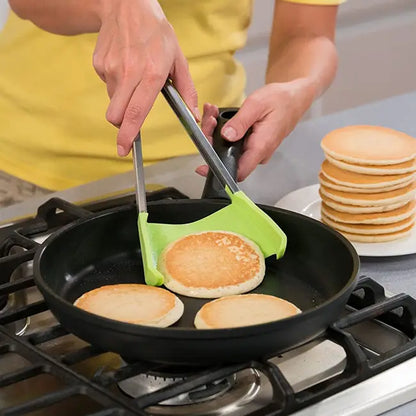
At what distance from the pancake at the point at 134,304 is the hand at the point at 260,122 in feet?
0.96

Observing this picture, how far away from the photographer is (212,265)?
1025mm

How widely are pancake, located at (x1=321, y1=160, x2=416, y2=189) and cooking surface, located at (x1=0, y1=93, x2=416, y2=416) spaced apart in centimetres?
10

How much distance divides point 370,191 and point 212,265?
272 millimetres

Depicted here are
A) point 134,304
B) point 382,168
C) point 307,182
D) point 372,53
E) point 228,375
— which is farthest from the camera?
point 372,53

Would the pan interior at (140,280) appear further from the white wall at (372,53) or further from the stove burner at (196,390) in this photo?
the white wall at (372,53)

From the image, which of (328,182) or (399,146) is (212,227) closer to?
(328,182)

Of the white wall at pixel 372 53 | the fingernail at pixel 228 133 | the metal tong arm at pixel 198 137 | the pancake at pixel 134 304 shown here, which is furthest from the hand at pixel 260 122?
the white wall at pixel 372 53

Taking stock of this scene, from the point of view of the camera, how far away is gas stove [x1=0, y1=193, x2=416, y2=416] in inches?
31.4

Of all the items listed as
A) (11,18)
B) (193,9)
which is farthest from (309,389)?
(11,18)

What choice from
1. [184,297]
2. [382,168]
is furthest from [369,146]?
[184,297]

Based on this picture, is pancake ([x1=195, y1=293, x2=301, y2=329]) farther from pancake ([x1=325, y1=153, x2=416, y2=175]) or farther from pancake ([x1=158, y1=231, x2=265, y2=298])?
pancake ([x1=325, y1=153, x2=416, y2=175])

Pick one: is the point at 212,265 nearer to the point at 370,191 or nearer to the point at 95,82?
the point at 370,191

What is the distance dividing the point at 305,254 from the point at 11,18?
2.51ft

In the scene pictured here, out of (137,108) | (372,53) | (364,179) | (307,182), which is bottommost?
(372,53)
